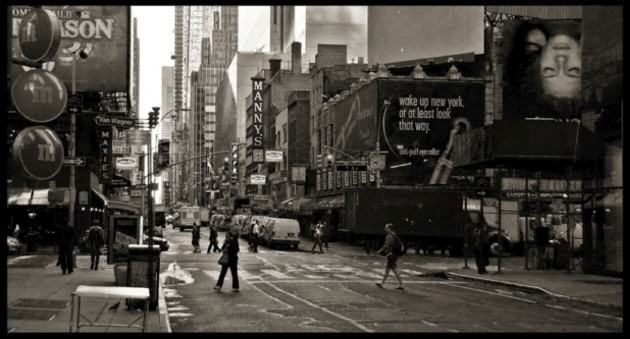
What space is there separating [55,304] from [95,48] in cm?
2345

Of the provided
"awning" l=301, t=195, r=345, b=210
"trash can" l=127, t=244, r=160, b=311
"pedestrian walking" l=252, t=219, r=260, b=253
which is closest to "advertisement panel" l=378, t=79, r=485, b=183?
"awning" l=301, t=195, r=345, b=210

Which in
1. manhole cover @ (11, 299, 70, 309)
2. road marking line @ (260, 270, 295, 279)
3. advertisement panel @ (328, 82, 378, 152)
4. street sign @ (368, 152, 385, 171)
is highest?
advertisement panel @ (328, 82, 378, 152)

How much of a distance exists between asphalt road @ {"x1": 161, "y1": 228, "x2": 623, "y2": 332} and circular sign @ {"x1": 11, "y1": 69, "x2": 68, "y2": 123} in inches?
189

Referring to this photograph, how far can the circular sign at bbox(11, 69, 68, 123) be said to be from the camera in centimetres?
1141

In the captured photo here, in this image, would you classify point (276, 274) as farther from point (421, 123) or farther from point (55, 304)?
point (421, 123)

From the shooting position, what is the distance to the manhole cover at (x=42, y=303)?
684 inches

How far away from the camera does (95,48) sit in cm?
3912

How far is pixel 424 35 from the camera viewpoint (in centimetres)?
8238

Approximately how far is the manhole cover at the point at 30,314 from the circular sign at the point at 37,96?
16.4ft

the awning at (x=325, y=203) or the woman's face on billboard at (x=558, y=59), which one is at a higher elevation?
→ the woman's face on billboard at (x=558, y=59)

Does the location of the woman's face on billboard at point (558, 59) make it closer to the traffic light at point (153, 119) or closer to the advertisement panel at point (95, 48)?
the traffic light at point (153, 119)

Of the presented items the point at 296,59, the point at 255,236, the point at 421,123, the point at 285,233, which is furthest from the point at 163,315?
the point at 296,59

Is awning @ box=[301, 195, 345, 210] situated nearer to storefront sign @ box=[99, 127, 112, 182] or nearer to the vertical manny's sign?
storefront sign @ box=[99, 127, 112, 182]

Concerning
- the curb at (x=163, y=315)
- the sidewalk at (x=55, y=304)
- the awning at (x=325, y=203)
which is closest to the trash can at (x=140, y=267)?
the curb at (x=163, y=315)
